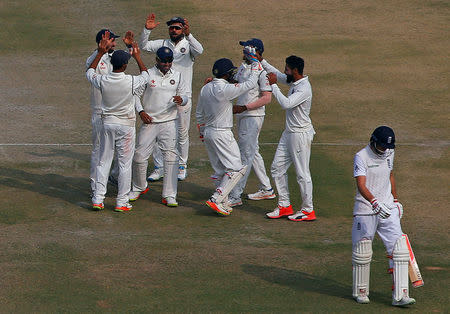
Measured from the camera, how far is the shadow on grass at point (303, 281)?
1038cm

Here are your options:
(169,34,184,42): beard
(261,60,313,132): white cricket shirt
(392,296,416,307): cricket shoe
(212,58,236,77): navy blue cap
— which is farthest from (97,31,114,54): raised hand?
(392,296,416,307): cricket shoe

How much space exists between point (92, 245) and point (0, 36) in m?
13.0

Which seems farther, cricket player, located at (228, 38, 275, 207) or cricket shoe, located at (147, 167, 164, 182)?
cricket shoe, located at (147, 167, 164, 182)

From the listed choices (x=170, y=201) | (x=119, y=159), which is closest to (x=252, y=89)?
(x=170, y=201)

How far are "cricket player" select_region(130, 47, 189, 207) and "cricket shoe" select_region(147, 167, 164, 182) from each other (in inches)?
40.9

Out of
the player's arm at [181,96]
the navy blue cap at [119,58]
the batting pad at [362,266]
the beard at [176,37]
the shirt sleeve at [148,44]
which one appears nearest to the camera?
the batting pad at [362,266]

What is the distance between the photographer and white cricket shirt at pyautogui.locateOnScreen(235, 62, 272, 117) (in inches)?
519

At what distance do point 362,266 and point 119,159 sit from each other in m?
4.57

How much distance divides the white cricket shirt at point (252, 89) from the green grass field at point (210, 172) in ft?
A: 5.04

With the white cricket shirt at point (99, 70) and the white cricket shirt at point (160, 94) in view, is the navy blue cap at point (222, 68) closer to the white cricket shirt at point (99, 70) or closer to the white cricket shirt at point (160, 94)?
the white cricket shirt at point (160, 94)

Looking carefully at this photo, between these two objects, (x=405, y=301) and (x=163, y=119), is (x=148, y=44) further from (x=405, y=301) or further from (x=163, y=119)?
(x=405, y=301)

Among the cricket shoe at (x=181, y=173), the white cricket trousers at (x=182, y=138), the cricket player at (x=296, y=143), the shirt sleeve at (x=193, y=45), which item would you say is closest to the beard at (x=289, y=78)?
the cricket player at (x=296, y=143)

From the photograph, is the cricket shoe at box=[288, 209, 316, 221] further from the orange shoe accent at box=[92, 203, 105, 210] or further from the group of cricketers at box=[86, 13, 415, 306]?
the orange shoe accent at box=[92, 203, 105, 210]

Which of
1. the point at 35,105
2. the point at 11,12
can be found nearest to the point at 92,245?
the point at 35,105
